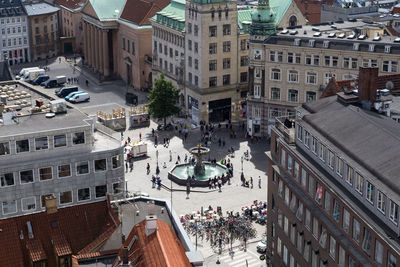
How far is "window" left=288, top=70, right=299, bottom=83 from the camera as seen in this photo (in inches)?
5404

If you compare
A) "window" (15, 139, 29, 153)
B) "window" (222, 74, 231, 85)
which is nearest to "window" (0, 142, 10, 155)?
"window" (15, 139, 29, 153)

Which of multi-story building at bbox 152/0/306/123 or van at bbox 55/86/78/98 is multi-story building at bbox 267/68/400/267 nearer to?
multi-story building at bbox 152/0/306/123

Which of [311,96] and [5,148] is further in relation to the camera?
[311,96]

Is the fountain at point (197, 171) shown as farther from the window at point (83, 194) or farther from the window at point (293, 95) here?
the window at point (83, 194)

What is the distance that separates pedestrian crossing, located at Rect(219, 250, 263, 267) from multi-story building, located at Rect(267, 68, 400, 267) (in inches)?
248

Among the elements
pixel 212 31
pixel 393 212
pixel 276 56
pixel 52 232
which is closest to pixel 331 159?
pixel 393 212

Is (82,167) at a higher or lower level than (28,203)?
higher

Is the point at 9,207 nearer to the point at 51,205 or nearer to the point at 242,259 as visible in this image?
the point at 51,205

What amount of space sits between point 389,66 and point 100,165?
7007 cm

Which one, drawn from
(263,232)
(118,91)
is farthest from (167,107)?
(263,232)

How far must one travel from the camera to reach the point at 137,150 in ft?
437

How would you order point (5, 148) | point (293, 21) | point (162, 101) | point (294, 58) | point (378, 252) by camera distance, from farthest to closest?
point (293, 21) < point (162, 101) < point (294, 58) < point (5, 148) < point (378, 252)

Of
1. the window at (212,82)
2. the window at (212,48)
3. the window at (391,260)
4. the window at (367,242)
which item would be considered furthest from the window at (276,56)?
the window at (391,260)

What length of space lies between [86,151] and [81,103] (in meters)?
100
